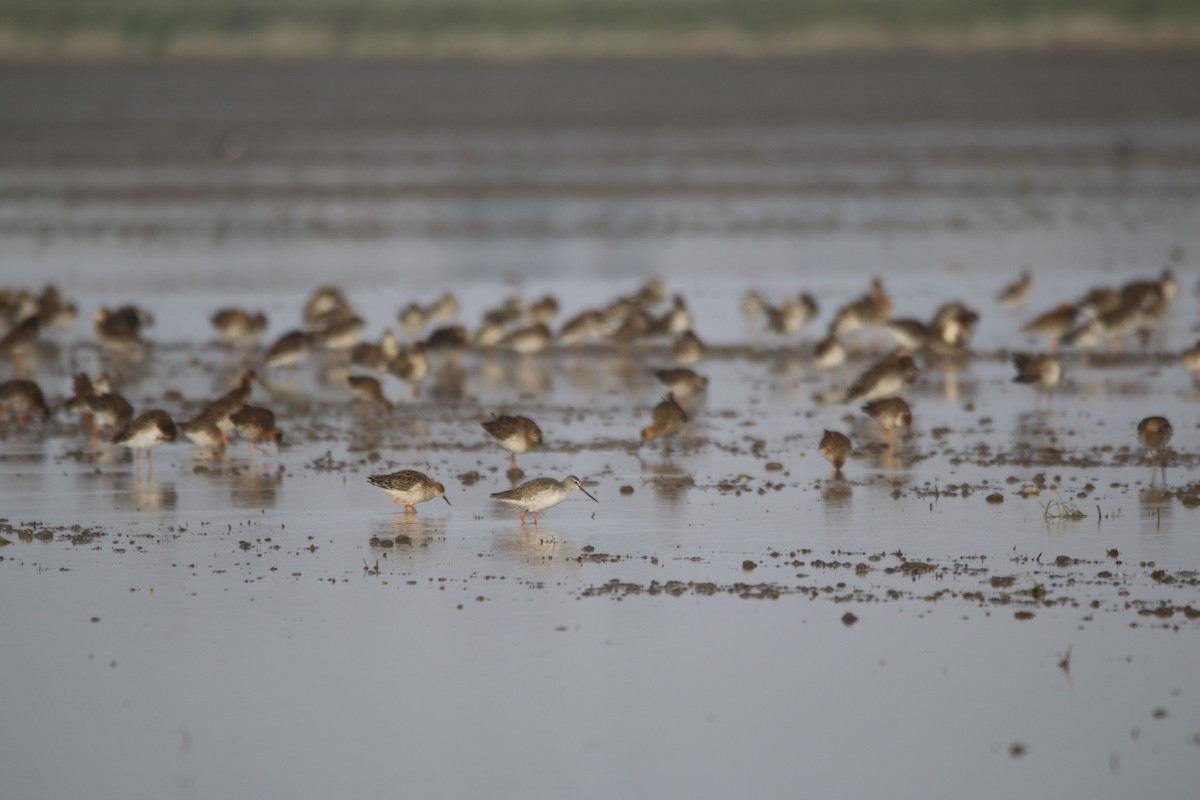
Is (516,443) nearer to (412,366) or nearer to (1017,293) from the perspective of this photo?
(412,366)

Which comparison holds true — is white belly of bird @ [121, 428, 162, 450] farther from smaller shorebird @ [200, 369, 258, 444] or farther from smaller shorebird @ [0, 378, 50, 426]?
smaller shorebird @ [0, 378, 50, 426]

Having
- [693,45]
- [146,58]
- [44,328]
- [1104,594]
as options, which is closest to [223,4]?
[146,58]

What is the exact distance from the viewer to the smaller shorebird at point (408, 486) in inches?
513

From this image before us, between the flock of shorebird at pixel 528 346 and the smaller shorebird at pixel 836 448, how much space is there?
11 mm

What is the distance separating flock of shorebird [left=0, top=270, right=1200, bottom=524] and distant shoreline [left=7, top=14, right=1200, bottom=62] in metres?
72.4

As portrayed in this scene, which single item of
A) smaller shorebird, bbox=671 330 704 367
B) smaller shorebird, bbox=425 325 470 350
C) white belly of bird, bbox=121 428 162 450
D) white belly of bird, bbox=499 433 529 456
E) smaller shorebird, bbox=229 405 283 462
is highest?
smaller shorebird, bbox=425 325 470 350

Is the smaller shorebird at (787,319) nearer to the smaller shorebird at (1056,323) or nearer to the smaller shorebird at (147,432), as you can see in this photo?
the smaller shorebird at (1056,323)

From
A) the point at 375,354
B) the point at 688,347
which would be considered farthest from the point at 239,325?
the point at 688,347

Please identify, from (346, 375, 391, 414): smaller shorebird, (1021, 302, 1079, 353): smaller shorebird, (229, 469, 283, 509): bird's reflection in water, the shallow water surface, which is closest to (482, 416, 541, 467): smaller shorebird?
the shallow water surface

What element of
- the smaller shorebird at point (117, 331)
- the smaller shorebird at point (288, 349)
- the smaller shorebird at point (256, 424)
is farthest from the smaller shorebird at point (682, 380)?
the smaller shorebird at point (117, 331)

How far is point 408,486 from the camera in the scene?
13023mm

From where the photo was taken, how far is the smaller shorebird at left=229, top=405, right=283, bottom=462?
50.4 ft

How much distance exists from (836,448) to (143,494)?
563 centimetres

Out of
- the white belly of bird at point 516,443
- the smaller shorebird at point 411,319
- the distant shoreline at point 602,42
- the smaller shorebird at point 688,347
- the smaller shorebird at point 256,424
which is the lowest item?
the white belly of bird at point 516,443
